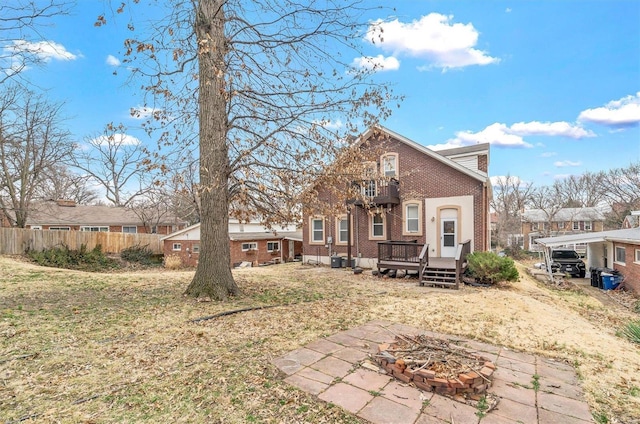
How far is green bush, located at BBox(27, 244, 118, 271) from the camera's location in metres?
18.0

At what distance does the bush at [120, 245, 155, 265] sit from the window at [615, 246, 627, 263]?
95.4 feet

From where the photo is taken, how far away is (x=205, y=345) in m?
4.59

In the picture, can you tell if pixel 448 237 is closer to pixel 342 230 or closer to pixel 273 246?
pixel 342 230

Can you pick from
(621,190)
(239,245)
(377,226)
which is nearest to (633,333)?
(377,226)

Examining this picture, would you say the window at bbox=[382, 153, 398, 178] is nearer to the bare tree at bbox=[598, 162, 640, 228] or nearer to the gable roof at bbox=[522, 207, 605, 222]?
the bare tree at bbox=[598, 162, 640, 228]

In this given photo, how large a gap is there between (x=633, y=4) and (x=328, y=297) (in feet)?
38.1

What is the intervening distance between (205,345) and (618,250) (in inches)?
853

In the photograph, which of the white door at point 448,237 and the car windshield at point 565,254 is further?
the car windshield at point 565,254

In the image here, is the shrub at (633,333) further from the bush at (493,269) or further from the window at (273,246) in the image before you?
the window at (273,246)

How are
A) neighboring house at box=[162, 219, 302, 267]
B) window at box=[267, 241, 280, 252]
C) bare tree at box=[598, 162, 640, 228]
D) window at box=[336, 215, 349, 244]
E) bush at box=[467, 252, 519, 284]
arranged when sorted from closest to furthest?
bush at box=[467, 252, 519, 284]
window at box=[336, 215, 349, 244]
neighboring house at box=[162, 219, 302, 267]
window at box=[267, 241, 280, 252]
bare tree at box=[598, 162, 640, 228]

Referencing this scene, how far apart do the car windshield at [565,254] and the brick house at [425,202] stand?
34.8 feet

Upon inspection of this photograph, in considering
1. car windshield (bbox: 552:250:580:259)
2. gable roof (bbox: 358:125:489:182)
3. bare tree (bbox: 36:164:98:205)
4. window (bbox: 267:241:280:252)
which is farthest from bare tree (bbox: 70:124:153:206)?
car windshield (bbox: 552:250:580:259)

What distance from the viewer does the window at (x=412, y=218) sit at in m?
14.8

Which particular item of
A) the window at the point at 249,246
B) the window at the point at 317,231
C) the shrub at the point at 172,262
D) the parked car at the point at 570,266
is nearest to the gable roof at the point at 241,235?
the window at the point at 249,246
